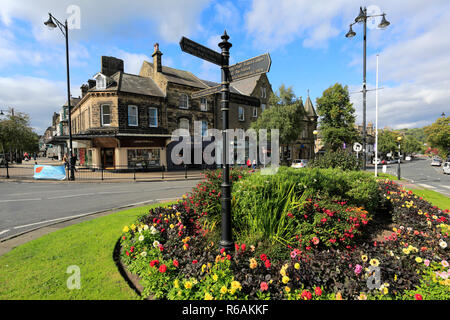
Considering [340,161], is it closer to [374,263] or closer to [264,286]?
[374,263]

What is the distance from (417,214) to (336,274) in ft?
11.8

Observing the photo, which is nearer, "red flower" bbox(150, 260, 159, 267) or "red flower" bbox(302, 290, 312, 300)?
"red flower" bbox(302, 290, 312, 300)

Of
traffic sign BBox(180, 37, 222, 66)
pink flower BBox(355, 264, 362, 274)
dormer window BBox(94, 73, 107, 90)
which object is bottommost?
pink flower BBox(355, 264, 362, 274)

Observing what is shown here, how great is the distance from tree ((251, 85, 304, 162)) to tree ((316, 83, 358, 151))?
921 centimetres

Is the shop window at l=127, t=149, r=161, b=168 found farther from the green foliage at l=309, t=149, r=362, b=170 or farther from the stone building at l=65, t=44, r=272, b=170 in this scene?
the green foliage at l=309, t=149, r=362, b=170

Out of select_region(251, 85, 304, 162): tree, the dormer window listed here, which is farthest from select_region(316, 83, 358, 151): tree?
the dormer window

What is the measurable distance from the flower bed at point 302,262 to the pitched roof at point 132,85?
20.9 meters

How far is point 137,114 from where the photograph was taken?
72.9 ft

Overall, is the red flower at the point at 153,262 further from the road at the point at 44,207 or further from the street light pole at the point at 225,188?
the road at the point at 44,207

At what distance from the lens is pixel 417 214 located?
482 cm

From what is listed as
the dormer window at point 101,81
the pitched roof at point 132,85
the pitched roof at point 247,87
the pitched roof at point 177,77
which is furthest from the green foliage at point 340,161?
the pitched roof at point 247,87

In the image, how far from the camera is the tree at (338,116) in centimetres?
3312

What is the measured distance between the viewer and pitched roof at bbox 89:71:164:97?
70.9ft
